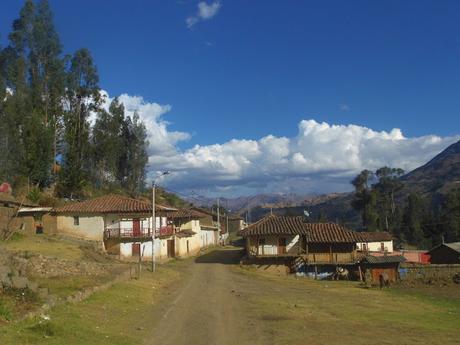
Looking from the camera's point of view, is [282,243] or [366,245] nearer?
[282,243]

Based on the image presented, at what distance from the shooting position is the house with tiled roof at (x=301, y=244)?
51.9m

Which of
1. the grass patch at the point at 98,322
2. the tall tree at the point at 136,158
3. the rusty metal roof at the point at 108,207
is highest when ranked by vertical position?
the tall tree at the point at 136,158

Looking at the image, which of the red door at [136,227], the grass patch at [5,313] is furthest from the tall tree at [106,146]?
the grass patch at [5,313]

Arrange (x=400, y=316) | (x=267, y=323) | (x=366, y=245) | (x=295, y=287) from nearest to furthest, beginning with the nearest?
(x=267, y=323) < (x=400, y=316) < (x=295, y=287) < (x=366, y=245)

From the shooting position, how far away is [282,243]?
52375mm

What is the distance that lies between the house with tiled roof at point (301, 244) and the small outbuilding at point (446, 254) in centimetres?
1602

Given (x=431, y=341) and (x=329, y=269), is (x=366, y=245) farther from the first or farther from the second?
(x=431, y=341)

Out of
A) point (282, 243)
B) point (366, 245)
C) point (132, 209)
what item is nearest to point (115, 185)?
point (132, 209)

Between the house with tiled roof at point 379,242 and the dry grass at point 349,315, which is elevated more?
the house with tiled roof at point 379,242

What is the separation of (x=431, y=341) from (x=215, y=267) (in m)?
32.4

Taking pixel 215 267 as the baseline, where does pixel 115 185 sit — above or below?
above

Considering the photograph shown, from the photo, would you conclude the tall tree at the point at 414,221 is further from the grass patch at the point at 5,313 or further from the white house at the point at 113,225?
the grass patch at the point at 5,313

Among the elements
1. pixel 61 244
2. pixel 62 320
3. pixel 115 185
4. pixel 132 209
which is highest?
pixel 115 185

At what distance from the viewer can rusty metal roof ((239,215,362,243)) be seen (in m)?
51.8
